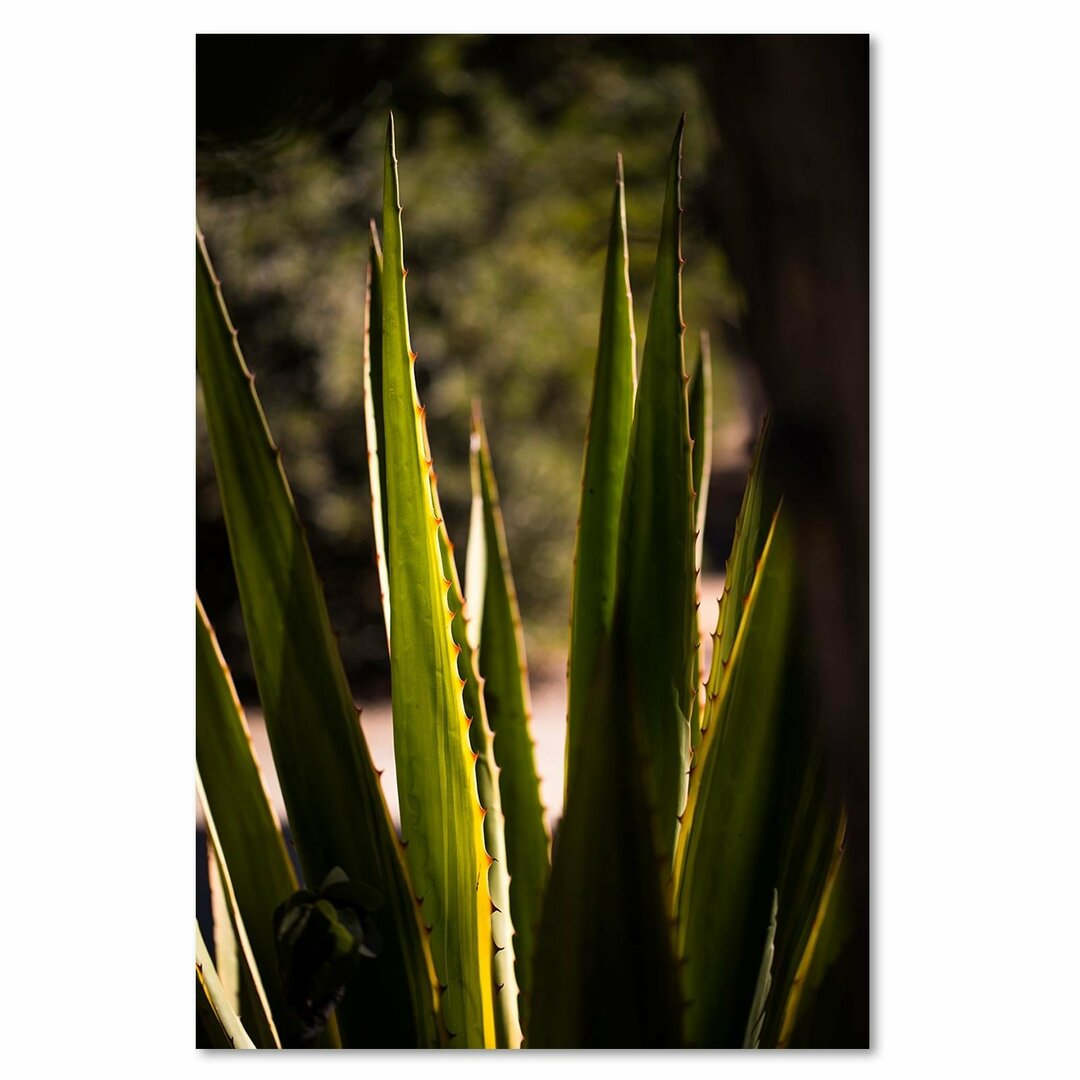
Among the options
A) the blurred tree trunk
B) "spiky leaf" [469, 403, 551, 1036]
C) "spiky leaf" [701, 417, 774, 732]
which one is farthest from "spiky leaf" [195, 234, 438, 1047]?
the blurred tree trunk

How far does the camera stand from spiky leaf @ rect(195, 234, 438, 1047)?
853mm

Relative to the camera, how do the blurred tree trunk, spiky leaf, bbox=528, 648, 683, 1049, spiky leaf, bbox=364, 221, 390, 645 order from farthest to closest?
the blurred tree trunk
spiky leaf, bbox=364, 221, 390, 645
spiky leaf, bbox=528, 648, 683, 1049

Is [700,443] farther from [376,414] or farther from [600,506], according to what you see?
[376,414]

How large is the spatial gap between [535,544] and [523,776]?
11.5 inches

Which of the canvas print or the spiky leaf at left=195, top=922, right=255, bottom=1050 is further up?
the canvas print

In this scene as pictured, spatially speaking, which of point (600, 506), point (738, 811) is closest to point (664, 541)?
point (600, 506)

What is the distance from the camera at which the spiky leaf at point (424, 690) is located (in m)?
0.82

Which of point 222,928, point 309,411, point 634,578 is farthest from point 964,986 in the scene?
point 309,411

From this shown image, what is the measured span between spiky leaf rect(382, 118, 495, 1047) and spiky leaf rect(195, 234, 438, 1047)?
0.8 inches

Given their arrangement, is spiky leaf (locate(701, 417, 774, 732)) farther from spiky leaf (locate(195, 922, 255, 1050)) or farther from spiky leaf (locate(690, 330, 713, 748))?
spiky leaf (locate(195, 922, 255, 1050))

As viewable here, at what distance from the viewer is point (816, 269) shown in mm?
1017

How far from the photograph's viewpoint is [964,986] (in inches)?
40.6

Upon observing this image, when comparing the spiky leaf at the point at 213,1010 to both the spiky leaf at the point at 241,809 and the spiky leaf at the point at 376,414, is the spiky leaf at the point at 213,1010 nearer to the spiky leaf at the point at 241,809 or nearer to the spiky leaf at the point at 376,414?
the spiky leaf at the point at 241,809

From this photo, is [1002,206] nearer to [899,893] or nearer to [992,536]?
[992,536]
